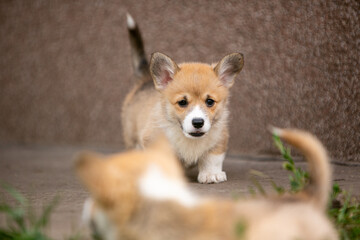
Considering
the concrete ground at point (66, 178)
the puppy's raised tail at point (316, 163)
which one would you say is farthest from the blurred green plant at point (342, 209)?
the puppy's raised tail at point (316, 163)

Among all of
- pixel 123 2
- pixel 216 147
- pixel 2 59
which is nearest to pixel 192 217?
pixel 216 147

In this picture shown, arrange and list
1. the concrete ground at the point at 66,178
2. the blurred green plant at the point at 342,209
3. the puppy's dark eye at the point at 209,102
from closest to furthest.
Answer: the blurred green plant at the point at 342,209 → the concrete ground at the point at 66,178 → the puppy's dark eye at the point at 209,102

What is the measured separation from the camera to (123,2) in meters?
5.68

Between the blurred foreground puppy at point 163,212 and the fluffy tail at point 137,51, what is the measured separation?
10.8ft

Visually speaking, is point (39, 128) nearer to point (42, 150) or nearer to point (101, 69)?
point (42, 150)

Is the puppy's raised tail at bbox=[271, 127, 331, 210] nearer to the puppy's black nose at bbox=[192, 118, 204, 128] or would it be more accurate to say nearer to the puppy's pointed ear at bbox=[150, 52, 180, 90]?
the puppy's black nose at bbox=[192, 118, 204, 128]

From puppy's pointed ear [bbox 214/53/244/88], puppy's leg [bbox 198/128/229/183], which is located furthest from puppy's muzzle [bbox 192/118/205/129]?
puppy's pointed ear [bbox 214/53/244/88]

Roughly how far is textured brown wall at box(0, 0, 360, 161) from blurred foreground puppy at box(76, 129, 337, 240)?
244 cm

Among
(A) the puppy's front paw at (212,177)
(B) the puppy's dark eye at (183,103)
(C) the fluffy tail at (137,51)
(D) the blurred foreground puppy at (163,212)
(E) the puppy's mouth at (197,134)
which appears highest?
(C) the fluffy tail at (137,51)

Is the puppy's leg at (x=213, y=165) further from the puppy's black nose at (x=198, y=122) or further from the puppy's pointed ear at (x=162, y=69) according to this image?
the puppy's pointed ear at (x=162, y=69)

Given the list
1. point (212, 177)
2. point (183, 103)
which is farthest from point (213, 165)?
point (183, 103)

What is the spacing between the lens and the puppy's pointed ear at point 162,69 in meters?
3.91

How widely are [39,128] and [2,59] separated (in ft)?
3.65

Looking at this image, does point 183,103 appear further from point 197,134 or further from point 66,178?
point 66,178
